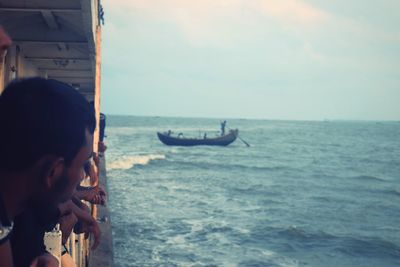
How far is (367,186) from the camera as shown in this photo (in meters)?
31.8

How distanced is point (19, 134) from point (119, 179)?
103ft

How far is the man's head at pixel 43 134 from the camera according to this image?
1.34m

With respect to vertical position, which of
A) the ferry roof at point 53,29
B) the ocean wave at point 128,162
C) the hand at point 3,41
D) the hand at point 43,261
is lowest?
the ocean wave at point 128,162

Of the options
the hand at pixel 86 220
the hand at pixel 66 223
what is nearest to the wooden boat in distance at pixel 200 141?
the hand at pixel 86 220

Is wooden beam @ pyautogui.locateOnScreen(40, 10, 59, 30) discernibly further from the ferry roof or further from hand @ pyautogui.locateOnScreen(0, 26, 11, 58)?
hand @ pyautogui.locateOnScreen(0, 26, 11, 58)

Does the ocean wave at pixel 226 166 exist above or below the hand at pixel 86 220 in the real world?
below

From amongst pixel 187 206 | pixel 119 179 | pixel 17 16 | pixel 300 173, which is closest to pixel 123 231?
pixel 187 206

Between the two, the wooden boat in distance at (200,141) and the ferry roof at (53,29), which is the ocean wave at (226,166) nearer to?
the wooden boat in distance at (200,141)

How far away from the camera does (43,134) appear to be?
1.34 metres

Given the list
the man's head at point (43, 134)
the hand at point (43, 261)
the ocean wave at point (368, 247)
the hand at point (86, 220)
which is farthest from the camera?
the ocean wave at point (368, 247)

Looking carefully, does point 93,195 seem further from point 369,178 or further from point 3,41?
point 369,178

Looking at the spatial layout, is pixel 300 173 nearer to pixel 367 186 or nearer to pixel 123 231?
pixel 367 186

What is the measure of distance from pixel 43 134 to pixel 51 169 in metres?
0.13

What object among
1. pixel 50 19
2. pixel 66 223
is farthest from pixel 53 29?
pixel 66 223
